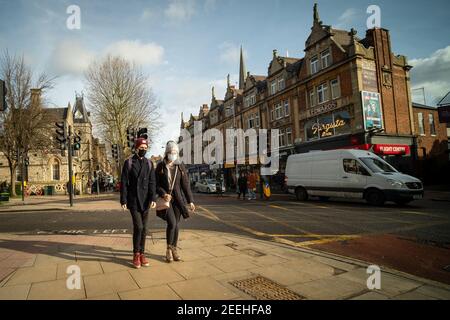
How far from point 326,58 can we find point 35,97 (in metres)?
27.0

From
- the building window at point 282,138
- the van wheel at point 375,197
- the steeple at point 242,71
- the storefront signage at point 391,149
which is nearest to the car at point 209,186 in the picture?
the building window at point 282,138

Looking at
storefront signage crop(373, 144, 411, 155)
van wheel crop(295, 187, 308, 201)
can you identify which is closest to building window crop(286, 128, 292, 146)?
storefront signage crop(373, 144, 411, 155)

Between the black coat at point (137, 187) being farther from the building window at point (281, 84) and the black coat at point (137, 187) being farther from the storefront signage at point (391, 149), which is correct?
the building window at point (281, 84)

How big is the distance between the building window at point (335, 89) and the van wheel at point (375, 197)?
1319 cm

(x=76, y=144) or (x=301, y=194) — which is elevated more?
(x=76, y=144)

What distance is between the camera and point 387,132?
22.2 m

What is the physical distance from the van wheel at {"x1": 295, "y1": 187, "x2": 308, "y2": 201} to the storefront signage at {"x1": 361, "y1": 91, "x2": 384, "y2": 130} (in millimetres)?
9126

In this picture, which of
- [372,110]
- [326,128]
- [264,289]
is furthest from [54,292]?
[326,128]

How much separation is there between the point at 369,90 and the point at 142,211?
22.6 m

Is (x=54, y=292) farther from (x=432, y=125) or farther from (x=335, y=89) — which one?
(x=432, y=125)

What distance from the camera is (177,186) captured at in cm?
468

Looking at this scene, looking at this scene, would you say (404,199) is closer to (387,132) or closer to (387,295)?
(387,295)

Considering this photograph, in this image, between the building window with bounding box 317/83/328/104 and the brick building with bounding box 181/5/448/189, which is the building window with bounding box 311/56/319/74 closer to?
the brick building with bounding box 181/5/448/189

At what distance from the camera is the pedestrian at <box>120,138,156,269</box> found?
4289 millimetres
